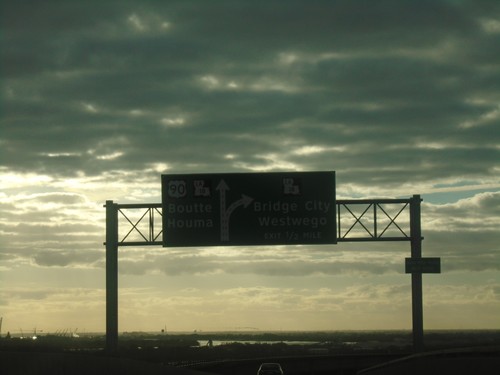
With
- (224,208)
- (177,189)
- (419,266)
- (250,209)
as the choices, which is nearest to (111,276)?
(177,189)

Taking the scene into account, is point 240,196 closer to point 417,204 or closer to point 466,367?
point 417,204

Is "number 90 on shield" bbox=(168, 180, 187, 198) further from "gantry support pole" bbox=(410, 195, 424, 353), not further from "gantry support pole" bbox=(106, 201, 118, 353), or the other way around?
"gantry support pole" bbox=(410, 195, 424, 353)

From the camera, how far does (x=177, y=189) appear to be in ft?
139

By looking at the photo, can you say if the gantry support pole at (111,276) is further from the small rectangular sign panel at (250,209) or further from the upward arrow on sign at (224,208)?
the upward arrow on sign at (224,208)

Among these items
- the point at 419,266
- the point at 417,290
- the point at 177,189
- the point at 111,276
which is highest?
the point at 177,189

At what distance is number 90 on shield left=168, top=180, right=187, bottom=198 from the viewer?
138ft

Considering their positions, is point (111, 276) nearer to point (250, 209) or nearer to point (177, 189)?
point (177, 189)

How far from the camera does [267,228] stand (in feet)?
136

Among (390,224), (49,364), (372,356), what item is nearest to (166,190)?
(390,224)

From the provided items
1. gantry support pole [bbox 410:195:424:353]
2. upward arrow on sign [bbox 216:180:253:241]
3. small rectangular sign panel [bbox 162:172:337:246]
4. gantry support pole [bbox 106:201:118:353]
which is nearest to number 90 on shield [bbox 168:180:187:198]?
small rectangular sign panel [bbox 162:172:337:246]

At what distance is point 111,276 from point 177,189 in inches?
217

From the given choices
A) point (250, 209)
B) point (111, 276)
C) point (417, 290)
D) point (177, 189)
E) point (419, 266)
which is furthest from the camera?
point (417, 290)

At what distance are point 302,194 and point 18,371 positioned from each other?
25369mm

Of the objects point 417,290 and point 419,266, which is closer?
point 419,266
